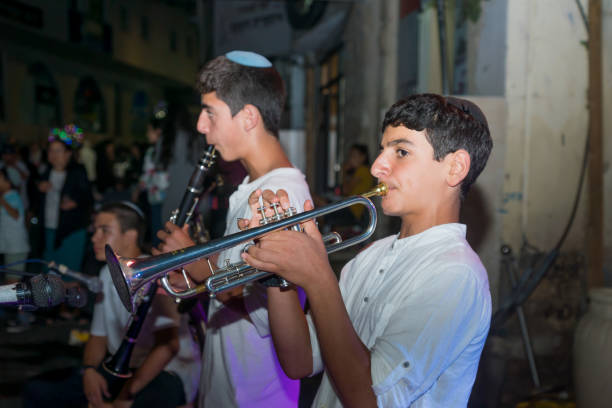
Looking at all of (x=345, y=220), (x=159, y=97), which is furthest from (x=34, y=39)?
(x=345, y=220)

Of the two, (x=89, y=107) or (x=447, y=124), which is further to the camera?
(x=89, y=107)

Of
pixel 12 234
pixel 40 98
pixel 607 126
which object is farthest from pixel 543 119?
pixel 40 98

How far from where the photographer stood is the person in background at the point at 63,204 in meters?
5.99

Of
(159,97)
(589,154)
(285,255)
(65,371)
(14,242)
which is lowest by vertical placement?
(65,371)

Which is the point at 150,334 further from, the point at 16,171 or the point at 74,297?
the point at 16,171

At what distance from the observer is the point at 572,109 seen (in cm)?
436

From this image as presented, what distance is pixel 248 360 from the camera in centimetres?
206

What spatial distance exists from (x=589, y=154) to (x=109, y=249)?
12.7 feet

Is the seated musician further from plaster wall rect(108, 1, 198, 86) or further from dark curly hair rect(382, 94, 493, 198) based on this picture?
plaster wall rect(108, 1, 198, 86)

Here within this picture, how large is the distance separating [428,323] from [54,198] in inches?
238

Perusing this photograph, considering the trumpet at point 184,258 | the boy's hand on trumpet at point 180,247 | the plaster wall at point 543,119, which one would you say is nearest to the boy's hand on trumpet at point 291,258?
the trumpet at point 184,258

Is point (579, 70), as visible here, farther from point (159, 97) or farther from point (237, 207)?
point (159, 97)

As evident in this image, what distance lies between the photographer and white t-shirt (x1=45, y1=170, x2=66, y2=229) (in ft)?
21.1

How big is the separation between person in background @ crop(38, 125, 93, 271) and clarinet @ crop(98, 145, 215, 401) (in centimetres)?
358
